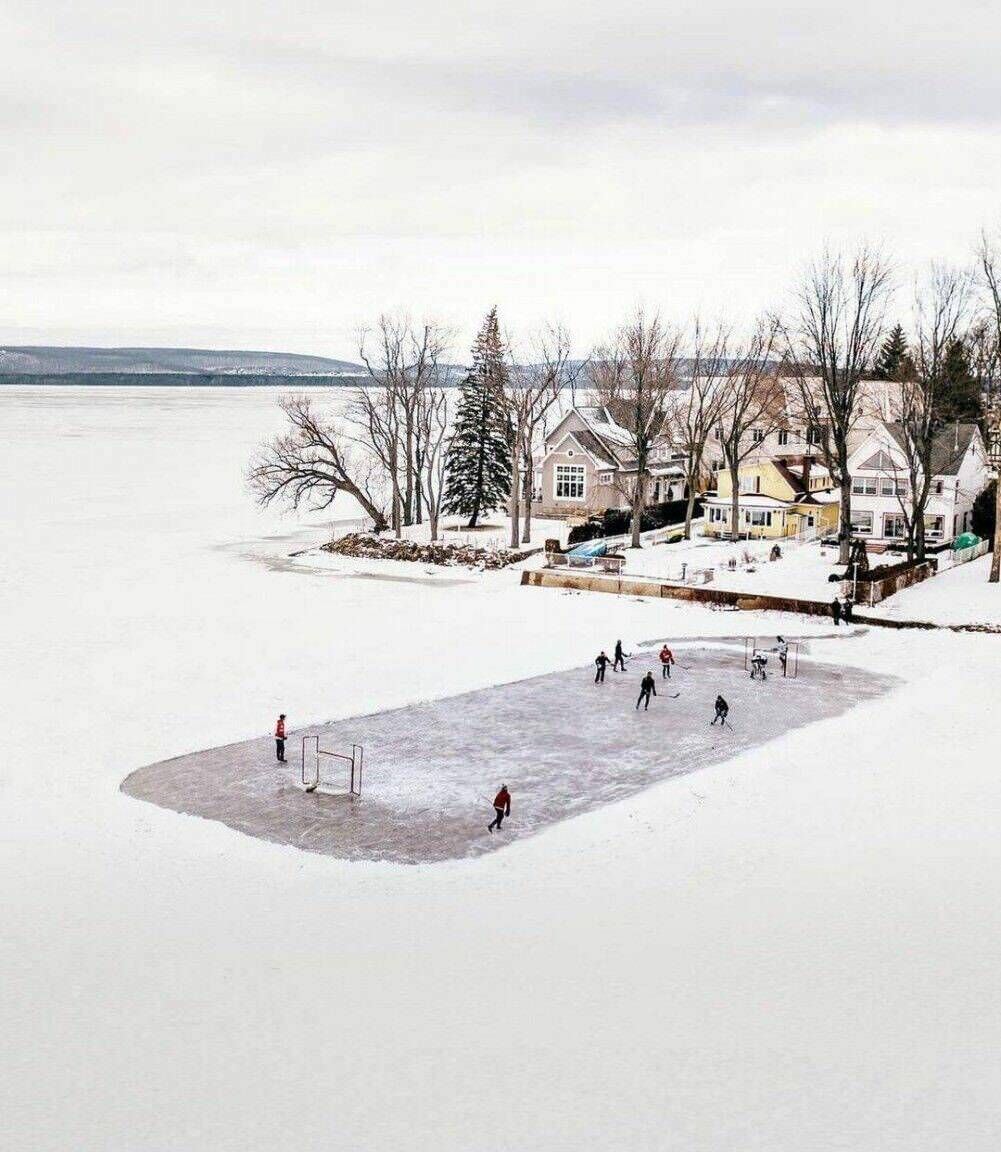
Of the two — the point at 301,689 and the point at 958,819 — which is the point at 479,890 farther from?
the point at 301,689

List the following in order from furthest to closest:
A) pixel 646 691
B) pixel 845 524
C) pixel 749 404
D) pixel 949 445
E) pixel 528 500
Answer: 1. pixel 749 404
2. pixel 528 500
3. pixel 949 445
4. pixel 845 524
5. pixel 646 691

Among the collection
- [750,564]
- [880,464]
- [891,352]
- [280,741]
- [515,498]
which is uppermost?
[891,352]

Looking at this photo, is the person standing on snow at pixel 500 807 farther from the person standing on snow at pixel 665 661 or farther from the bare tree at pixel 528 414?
the bare tree at pixel 528 414

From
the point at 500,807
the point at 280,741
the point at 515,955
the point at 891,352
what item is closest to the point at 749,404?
the point at 891,352

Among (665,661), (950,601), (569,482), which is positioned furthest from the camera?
(569,482)

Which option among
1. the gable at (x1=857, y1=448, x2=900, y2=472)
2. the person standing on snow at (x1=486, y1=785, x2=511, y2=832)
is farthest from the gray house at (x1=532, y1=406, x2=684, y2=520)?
the person standing on snow at (x1=486, y1=785, x2=511, y2=832)

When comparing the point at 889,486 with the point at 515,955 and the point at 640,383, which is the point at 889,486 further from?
the point at 515,955

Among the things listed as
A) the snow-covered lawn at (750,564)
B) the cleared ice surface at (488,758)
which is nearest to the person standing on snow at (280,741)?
the cleared ice surface at (488,758)
